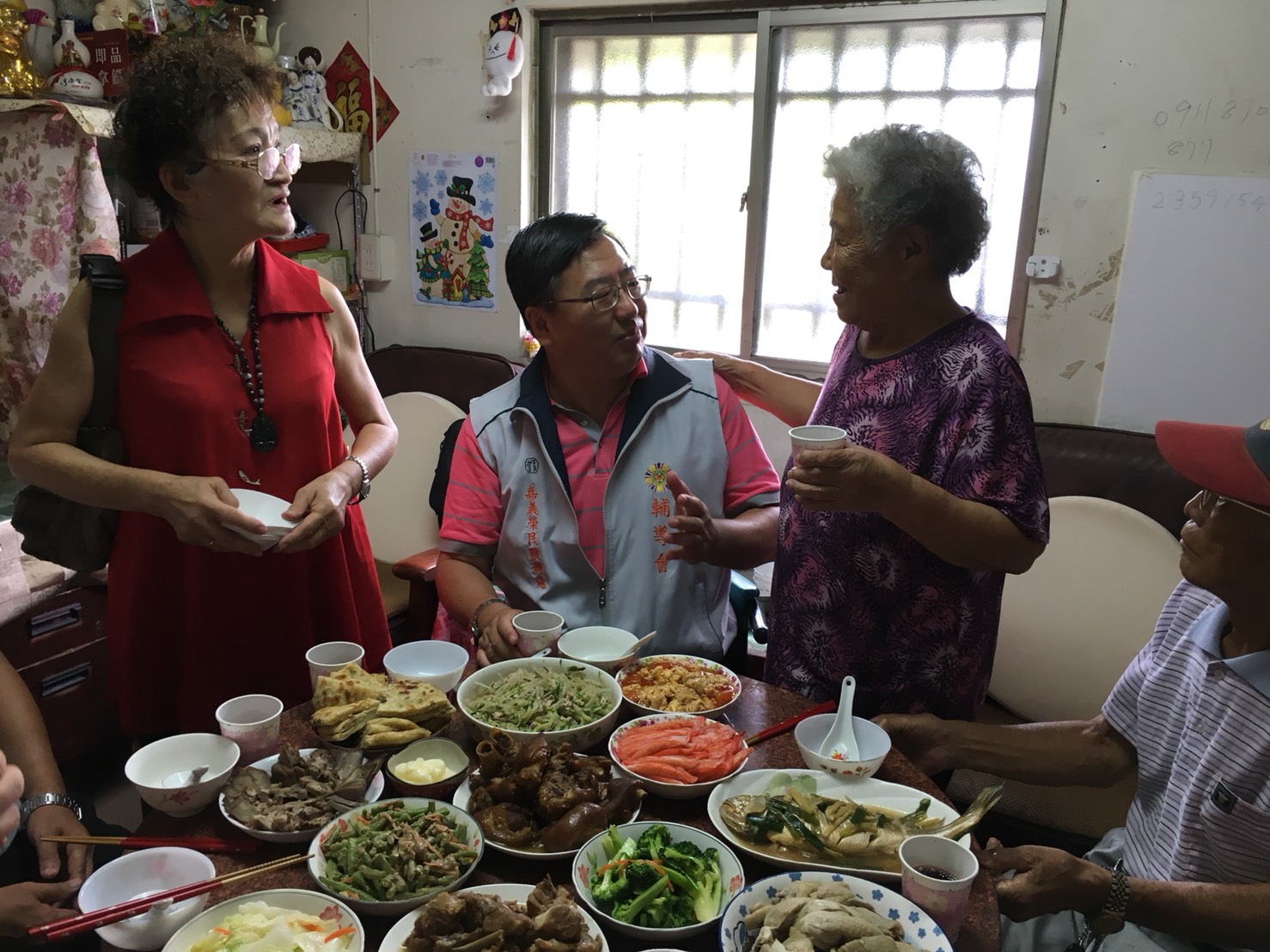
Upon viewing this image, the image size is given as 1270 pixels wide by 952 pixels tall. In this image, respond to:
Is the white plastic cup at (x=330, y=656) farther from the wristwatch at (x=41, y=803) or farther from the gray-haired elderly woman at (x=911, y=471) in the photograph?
the gray-haired elderly woman at (x=911, y=471)

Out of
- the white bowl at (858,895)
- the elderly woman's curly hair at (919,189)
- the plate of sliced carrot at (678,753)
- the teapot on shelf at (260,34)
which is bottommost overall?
the white bowl at (858,895)

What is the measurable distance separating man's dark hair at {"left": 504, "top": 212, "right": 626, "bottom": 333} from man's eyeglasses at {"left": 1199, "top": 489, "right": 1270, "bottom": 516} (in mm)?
1203

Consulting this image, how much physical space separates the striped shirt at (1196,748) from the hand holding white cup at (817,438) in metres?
0.66

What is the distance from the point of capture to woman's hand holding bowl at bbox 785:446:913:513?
153cm

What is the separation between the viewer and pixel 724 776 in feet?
4.50

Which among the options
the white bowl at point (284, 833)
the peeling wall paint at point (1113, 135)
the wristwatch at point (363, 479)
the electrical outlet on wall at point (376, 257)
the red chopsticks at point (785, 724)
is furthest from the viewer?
the electrical outlet on wall at point (376, 257)

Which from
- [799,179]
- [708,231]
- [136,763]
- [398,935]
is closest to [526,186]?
[708,231]

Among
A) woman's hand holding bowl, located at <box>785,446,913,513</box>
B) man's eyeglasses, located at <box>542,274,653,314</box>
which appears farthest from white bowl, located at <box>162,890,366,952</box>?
man's eyeglasses, located at <box>542,274,653,314</box>

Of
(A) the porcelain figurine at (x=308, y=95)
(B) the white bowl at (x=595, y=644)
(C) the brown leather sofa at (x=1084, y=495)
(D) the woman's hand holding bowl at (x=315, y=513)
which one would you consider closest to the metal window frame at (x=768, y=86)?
(C) the brown leather sofa at (x=1084, y=495)

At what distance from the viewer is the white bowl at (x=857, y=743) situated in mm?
1396

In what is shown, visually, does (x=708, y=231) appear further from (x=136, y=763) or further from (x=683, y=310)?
(x=136, y=763)

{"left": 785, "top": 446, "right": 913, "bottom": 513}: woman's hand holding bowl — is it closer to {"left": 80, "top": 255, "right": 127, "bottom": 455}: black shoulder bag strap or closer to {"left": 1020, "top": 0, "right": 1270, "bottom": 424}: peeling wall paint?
{"left": 80, "top": 255, "right": 127, "bottom": 455}: black shoulder bag strap

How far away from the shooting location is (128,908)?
42.0 inches

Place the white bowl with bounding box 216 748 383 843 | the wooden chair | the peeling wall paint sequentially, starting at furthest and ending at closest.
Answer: the wooden chair, the peeling wall paint, the white bowl with bounding box 216 748 383 843
